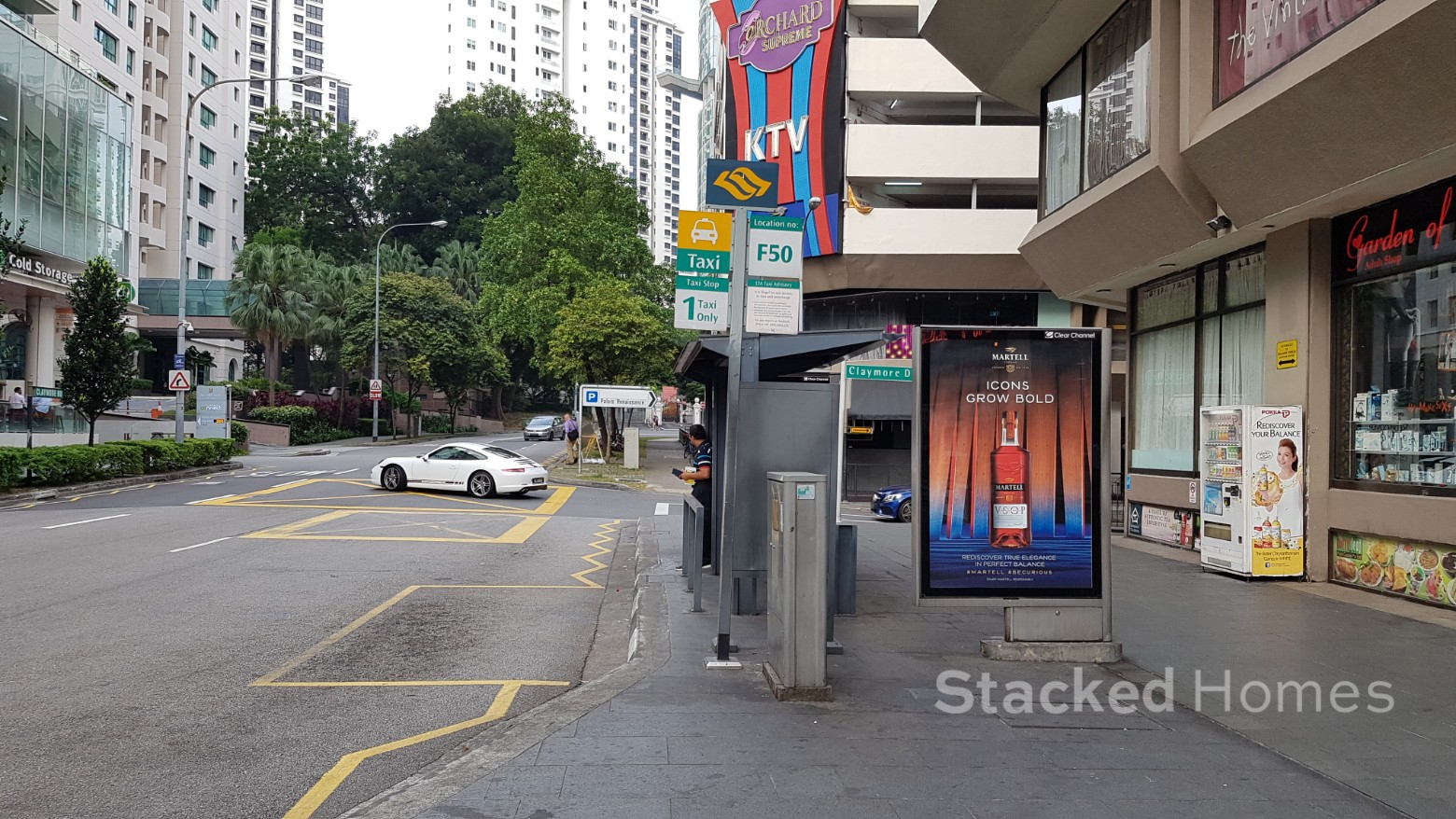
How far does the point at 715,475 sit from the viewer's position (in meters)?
11.5

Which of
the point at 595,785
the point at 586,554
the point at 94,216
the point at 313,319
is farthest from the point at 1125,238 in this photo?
the point at 313,319

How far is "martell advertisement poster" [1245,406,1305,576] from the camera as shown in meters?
11.9

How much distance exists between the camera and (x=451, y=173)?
7650cm

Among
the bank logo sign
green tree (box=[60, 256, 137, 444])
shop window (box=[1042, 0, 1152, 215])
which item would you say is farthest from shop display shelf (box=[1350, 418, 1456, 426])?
green tree (box=[60, 256, 137, 444])

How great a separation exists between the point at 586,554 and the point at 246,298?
1789 inches

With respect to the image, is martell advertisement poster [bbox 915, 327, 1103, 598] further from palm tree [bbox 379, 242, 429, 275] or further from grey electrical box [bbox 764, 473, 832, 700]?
palm tree [bbox 379, 242, 429, 275]

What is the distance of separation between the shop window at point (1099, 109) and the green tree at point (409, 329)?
4319 cm

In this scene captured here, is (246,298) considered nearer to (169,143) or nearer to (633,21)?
(169,143)

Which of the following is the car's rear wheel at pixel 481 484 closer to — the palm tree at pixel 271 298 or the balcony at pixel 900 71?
the balcony at pixel 900 71

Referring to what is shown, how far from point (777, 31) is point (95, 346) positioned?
66.6 ft

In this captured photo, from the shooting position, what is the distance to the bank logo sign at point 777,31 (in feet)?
99.2

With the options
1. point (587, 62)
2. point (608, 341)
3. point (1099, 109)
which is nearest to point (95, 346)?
point (608, 341)

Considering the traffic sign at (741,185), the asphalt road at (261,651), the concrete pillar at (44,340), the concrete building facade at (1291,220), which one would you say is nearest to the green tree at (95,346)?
the asphalt road at (261,651)

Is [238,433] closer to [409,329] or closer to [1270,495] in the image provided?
[409,329]
